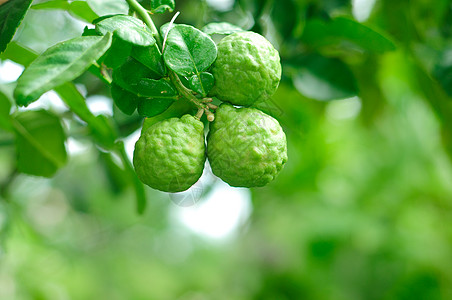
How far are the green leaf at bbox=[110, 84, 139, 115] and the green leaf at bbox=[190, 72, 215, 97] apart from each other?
80 mm

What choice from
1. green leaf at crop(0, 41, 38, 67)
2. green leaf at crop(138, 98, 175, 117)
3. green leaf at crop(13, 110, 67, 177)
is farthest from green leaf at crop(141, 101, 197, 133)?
green leaf at crop(13, 110, 67, 177)

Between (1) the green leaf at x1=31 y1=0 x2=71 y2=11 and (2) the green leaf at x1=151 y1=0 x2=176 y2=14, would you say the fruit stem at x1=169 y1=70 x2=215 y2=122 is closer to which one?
(2) the green leaf at x1=151 y1=0 x2=176 y2=14

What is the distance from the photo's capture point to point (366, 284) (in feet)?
9.65

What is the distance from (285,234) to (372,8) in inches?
80.7

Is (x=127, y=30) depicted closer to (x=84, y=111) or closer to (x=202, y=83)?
(x=202, y=83)

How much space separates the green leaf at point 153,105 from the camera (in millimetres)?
520

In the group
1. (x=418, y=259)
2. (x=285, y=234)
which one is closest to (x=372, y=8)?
(x=418, y=259)

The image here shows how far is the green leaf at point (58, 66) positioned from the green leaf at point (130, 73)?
0.06 meters

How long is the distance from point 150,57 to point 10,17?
0.18m

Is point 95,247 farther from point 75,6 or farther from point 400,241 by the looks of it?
point 75,6

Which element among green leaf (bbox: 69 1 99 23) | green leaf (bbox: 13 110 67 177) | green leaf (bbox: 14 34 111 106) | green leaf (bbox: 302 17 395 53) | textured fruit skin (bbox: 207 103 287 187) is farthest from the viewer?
green leaf (bbox: 13 110 67 177)

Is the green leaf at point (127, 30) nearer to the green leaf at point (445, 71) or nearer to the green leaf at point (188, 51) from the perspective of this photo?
the green leaf at point (188, 51)

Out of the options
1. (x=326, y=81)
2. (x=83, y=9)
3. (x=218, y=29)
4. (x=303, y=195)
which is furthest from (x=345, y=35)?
(x=303, y=195)

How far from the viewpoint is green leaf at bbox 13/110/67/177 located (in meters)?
0.85
